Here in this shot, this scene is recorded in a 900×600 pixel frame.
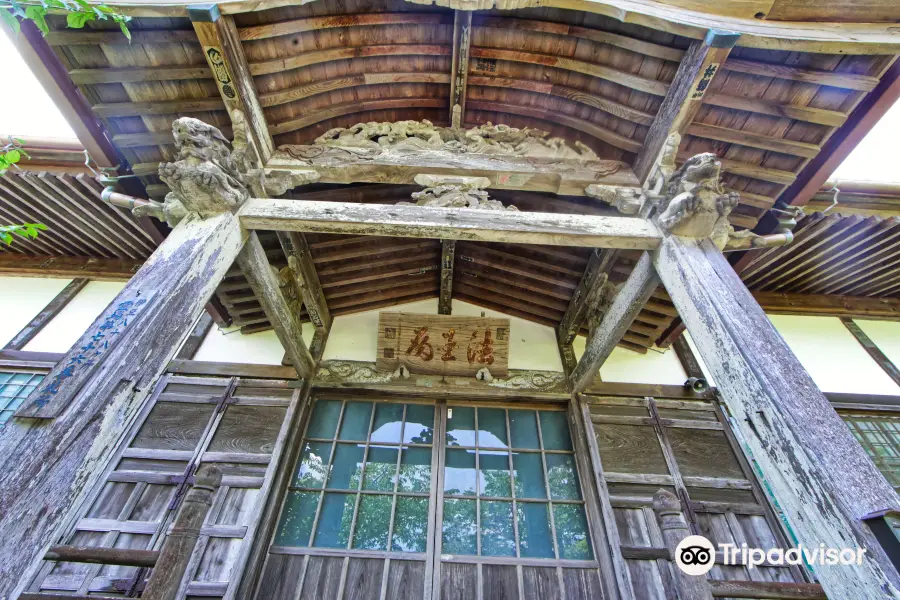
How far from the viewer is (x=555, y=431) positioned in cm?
503

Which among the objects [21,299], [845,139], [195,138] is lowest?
[195,138]

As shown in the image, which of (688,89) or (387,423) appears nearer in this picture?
(688,89)

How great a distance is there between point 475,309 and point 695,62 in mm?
3666

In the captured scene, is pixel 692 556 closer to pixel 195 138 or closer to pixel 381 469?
pixel 381 469

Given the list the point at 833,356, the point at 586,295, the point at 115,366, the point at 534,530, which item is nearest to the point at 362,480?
the point at 534,530

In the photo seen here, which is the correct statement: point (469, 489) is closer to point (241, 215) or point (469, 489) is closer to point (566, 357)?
point (566, 357)

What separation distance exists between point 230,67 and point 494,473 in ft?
14.1

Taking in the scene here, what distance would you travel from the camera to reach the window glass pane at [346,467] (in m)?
4.50

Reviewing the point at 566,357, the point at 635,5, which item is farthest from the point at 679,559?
the point at 635,5

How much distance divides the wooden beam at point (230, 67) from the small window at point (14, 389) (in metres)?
3.79

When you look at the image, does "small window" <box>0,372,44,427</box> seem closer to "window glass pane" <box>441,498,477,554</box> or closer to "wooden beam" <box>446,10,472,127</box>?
"window glass pane" <box>441,498,477,554</box>

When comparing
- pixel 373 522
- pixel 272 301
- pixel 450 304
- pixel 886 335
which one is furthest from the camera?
pixel 886 335

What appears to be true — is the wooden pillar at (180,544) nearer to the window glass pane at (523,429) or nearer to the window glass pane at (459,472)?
the window glass pane at (459,472)

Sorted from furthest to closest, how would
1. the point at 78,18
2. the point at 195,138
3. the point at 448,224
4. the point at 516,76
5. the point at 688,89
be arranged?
the point at 516,76
the point at 448,224
the point at 688,89
the point at 195,138
the point at 78,18
